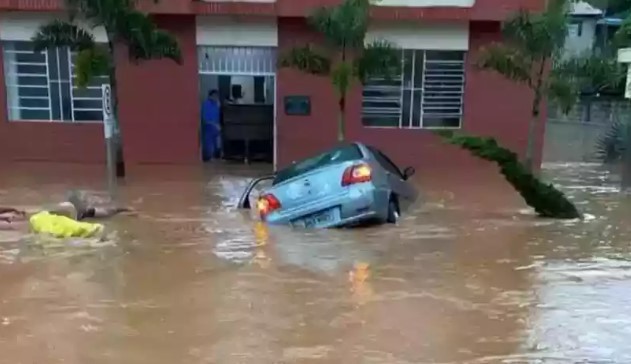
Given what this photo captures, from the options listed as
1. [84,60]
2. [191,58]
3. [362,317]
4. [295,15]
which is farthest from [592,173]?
[362,317]

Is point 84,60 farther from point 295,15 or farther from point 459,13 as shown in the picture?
point 459,13

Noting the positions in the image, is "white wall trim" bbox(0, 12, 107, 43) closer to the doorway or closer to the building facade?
the building facade

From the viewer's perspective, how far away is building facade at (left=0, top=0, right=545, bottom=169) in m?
17.0

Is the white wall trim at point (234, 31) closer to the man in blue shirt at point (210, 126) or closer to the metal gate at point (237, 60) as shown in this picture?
the metal gate at point (237, 60)

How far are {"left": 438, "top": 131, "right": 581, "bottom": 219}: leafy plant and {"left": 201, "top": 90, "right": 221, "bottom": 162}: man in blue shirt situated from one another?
25.6ft

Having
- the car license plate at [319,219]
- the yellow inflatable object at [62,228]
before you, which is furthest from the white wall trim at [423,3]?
the yellow inflatable object at [62,228]

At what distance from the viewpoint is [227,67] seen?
57.0 ft

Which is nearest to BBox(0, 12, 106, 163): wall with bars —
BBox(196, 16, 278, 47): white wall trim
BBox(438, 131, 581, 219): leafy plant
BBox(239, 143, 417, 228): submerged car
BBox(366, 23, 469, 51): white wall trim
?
BBox(196, 16, 278, 47): white wall trim

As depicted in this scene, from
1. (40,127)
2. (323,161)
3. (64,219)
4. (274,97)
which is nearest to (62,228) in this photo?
(64,219)

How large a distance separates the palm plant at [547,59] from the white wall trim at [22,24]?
8474mm

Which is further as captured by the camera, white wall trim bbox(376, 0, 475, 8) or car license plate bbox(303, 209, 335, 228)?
white wall trim bbox(376, 0, 475, 8)

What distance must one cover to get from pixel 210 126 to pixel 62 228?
9080mm

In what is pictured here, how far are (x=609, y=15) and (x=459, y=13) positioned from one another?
22.4 meters

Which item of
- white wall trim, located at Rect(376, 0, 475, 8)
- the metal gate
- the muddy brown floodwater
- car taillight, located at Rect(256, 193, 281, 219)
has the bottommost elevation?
the muddy brown floodwater
